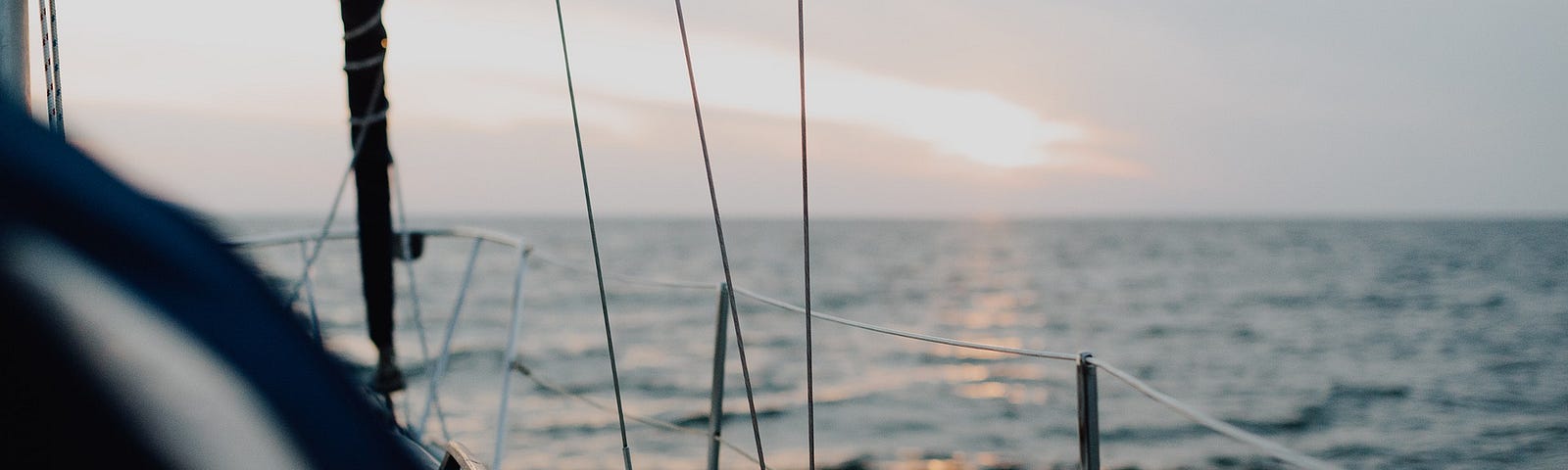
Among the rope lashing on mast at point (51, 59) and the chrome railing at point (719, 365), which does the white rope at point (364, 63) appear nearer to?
the chrome railing at point (719, 365)

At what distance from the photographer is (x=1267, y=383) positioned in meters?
14.7

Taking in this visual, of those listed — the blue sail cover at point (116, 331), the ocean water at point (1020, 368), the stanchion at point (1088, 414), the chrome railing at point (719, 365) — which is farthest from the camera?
the ocean water at point (1020, 368)

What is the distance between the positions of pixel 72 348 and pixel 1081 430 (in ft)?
5.70

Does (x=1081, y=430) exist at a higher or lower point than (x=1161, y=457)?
higher

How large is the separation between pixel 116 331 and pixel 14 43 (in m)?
1.63

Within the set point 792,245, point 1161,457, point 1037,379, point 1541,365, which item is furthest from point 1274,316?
point 792,245

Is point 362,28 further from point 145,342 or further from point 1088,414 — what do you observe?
point 145,342

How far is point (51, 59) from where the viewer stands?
5.77 ft

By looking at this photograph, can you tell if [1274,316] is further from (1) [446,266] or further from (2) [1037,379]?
(1) [446,266]

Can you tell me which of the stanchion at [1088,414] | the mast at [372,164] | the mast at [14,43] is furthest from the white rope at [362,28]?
the stanchion at [1088,414]

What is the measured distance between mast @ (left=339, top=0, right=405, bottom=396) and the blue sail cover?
361 centimetres

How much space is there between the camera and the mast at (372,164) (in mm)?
3732

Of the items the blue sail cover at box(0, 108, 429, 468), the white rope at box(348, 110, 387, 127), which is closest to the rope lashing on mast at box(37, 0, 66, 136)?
the blue sail cover at box(0, 108, 429, 468)

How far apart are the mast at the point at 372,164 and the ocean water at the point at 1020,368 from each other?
0.61 m
